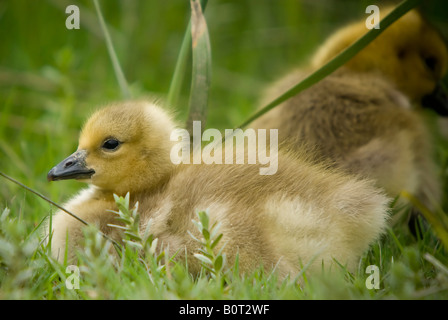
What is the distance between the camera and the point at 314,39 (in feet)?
11.9

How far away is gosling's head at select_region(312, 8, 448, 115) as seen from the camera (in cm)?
216

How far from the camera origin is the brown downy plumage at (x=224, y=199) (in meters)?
1.35

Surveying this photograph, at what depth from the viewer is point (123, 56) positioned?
313 cm

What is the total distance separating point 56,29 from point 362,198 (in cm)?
250

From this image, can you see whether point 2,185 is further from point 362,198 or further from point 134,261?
point 362,198

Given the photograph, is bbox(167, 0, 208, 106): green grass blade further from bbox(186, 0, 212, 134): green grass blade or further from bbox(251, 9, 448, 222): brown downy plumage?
bbox(251, 9, 448, 222): brown downy plumage

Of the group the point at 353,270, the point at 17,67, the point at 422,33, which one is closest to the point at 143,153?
the point at 353,270

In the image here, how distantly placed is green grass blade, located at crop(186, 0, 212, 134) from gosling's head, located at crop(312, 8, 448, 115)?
0.60 m

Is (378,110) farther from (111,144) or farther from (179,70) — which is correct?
(111,144)

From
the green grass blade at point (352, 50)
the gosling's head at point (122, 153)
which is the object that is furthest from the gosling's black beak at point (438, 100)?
the gosling's head at point (122, 153)

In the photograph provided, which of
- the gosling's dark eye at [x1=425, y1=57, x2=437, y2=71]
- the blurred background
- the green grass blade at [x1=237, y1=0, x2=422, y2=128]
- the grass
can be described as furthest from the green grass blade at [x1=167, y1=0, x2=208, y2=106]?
the gosling's dark eye at [x1=425, y1=57, x2=437, y2=71]

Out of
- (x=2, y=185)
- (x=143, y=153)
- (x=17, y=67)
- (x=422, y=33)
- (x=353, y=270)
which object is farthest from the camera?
(x=17, y=67)

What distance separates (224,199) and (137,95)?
1114mm

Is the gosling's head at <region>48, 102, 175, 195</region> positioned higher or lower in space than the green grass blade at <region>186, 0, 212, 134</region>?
lower
